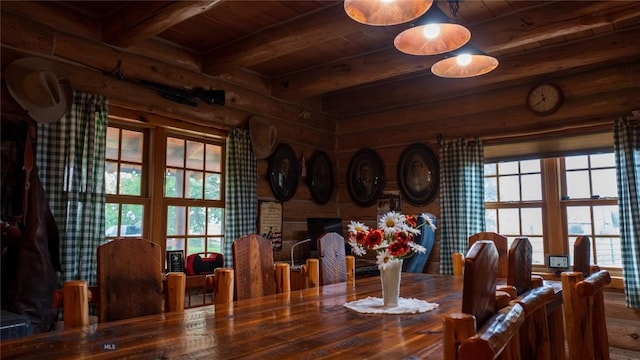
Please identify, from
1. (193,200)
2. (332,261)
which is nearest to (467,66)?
(332,261)

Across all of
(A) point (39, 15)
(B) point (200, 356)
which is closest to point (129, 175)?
(A) point (39, 15)

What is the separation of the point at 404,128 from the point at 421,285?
2636mm

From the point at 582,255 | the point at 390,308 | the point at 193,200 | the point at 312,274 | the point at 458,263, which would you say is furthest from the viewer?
the point at 193,200

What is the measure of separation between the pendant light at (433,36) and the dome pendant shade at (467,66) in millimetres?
242

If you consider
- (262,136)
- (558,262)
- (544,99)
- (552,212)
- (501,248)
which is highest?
(544,99)

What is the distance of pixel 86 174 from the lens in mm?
3080

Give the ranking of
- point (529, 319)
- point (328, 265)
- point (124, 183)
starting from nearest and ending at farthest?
point (529, 319)
point (328, 265)
point (124, 183)

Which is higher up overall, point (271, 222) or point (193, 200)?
point (193, 200)

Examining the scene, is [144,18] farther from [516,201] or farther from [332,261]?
[516,201]

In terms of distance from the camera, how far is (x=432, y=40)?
7.47 ft

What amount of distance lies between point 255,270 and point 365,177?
2.97 m

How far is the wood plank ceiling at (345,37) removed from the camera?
299 cm

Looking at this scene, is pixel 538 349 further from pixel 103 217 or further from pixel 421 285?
pixel 103 217

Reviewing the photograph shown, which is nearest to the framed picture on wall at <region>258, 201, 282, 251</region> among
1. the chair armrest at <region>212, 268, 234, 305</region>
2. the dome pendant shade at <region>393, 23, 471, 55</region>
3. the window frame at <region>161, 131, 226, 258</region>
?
→ the window frame at <region>161, 131, 226, 258</region>
